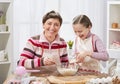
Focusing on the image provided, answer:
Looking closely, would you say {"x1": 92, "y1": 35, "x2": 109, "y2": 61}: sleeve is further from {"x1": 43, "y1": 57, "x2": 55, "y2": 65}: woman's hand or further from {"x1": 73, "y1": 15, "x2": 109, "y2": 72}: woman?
{"x1": 43, "y1": 57, "x2": 55, "y2": 65}: woman's hand

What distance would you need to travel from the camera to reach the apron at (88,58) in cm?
237

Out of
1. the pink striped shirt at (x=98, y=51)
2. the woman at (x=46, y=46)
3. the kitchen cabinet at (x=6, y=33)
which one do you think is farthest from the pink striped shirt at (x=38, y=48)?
the kitchen cabinet at (x=6, y=33)

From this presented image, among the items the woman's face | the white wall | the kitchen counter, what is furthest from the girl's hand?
the white wall

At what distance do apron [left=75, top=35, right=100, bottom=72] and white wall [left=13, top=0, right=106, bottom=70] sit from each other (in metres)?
1.69

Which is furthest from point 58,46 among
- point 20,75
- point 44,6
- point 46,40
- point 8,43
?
point 44,6

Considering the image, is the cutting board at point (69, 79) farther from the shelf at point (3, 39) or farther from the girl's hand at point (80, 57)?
the shelf at point (3, 39)

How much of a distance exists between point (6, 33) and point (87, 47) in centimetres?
160

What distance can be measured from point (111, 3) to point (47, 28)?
5.62 ft

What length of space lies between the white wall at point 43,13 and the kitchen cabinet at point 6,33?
16 centimetres

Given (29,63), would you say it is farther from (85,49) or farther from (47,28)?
(85,49)

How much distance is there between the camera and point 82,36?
7.91ft

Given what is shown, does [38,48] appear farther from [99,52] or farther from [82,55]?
[99,52]

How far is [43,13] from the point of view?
411 cm

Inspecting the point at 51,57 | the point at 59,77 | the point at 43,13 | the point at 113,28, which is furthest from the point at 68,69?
the point at 43,13
